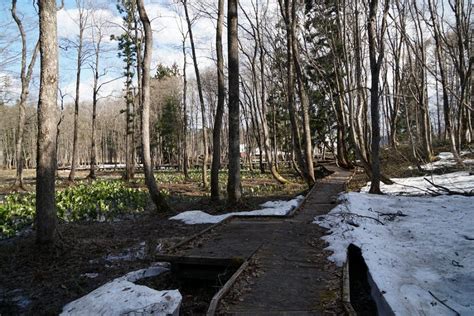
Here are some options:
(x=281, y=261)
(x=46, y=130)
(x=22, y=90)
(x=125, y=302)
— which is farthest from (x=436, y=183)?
(x=22, y=90)

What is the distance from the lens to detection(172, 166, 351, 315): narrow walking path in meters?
3.88

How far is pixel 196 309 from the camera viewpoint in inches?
185

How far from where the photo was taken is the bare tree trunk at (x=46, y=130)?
6.75 metres

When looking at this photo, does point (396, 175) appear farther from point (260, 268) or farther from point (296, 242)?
point (260, 268)

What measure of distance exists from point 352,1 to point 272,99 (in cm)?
1574

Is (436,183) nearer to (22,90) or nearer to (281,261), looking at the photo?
(281,261)

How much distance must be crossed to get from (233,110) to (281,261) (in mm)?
6109

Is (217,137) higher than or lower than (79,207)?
higher

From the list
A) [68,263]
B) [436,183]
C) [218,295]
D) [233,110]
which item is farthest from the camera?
[436,183]

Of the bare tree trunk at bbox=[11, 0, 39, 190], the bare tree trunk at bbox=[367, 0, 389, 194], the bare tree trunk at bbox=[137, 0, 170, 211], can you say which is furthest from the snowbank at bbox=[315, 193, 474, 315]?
the bare tree trunk at bbox=[11, 0, 39, 190]

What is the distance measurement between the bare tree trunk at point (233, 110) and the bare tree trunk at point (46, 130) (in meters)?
4.91

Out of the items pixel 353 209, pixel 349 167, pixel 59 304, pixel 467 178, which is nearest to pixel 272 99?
pixel 349 167

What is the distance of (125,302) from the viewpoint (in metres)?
4.43

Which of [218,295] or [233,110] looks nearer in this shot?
[218,295]
